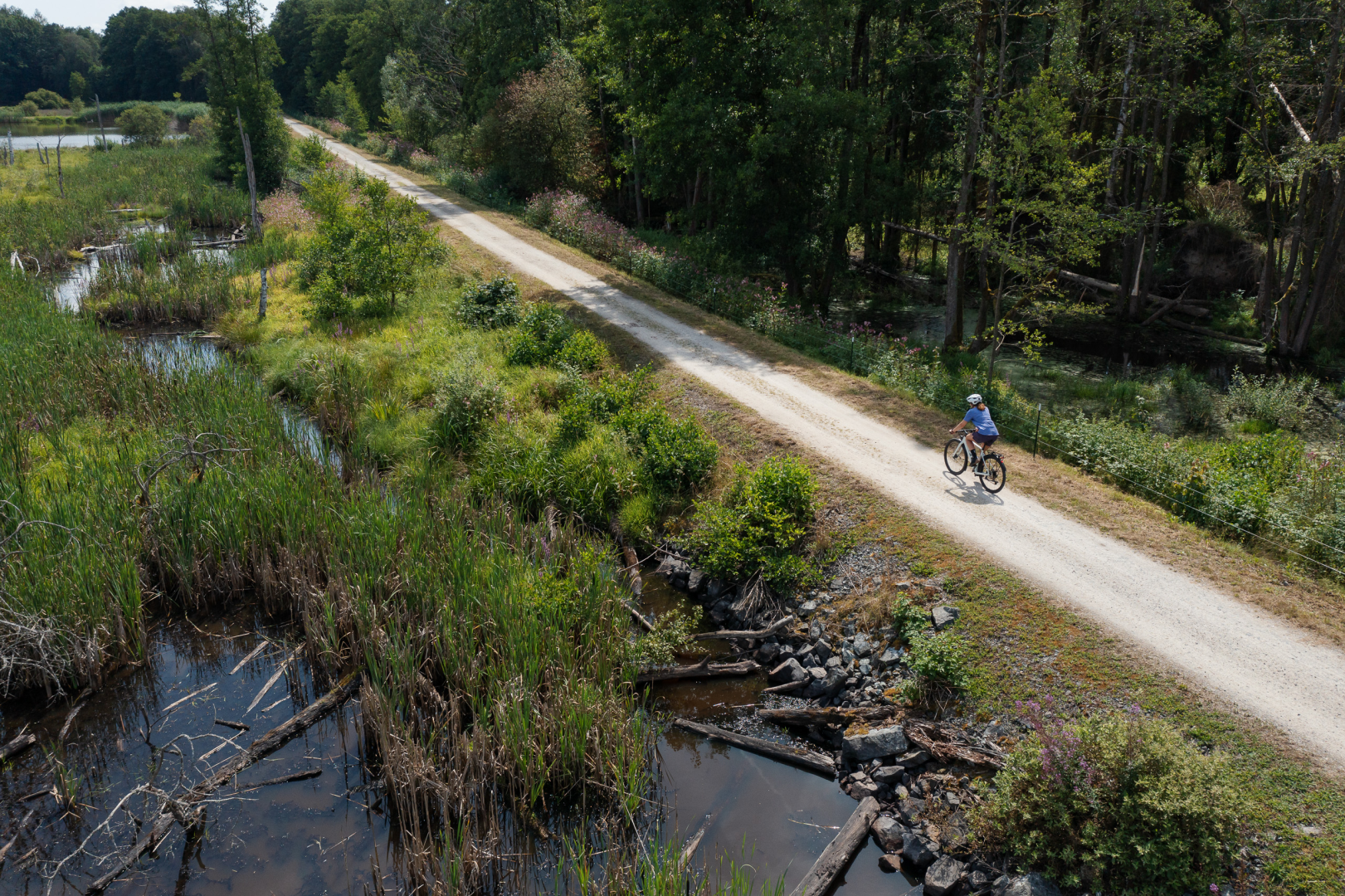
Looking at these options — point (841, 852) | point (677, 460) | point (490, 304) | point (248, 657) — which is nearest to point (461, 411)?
point (677, 460)

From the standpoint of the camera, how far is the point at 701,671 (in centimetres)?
1148

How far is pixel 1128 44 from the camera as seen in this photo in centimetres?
2855

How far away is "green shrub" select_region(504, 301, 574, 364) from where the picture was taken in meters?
20.6

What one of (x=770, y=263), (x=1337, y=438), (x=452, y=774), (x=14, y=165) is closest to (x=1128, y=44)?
(x=770, y=263)

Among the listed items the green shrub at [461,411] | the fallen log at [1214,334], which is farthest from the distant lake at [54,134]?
the fallen log at [1214,334]

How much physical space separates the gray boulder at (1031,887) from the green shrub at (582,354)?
1478cm

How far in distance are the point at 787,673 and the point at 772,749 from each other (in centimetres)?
152

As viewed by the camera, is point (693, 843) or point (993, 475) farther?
point (993, 475)

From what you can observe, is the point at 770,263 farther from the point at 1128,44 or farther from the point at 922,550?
the point at 922,550

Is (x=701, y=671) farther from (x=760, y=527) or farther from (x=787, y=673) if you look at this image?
(x=760, y=527)

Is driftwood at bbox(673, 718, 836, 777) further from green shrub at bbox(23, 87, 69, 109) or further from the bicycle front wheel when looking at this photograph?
green shrub at bbox(23, 87, 69, 109)

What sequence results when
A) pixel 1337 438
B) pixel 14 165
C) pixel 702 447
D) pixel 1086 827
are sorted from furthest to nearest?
pixel 14 165 → pixel 1337 438 → pixel 702 447 → pixel 1086 827

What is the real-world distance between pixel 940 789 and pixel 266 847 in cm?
743

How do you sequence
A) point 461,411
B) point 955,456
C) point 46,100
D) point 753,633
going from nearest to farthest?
point 753,633 < point 955,456 < point 461,411 < point 46,100
